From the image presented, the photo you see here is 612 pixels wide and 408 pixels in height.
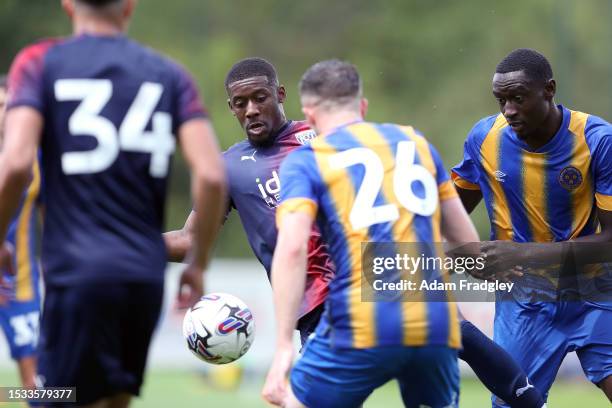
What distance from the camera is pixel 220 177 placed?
4.71 meters

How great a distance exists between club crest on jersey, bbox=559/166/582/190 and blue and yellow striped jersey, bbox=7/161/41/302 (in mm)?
4138

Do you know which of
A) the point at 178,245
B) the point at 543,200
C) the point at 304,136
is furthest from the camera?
the point at 304,136

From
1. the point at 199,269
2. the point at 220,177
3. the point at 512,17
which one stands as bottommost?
the point at 199,269

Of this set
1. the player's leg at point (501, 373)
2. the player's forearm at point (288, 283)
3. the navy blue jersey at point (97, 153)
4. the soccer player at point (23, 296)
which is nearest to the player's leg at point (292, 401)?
the player's forearm at point (288, 283)

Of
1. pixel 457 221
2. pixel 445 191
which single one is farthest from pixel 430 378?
pixel 445 191

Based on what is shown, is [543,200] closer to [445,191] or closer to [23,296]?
[445,191]

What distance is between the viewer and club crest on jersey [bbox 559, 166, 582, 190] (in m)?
7.01

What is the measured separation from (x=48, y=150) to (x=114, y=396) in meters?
1.07

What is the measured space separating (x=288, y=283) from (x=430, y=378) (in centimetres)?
79

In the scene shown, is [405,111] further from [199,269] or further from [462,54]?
[199,269]

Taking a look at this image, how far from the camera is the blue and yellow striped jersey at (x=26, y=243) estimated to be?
8852 millimetres

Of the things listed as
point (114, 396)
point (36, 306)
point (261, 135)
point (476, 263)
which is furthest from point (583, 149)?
point (36, 306)

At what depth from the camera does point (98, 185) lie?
4.58m

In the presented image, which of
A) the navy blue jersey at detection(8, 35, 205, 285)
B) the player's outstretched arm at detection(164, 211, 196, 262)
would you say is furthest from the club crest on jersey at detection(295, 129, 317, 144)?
the navy blue jersey at detection(8, 35, 205, 285)
